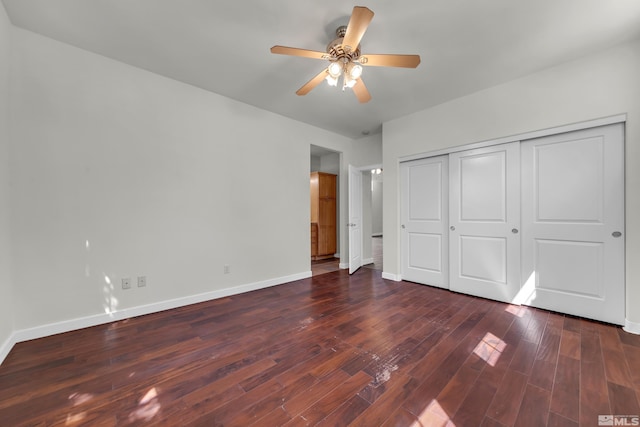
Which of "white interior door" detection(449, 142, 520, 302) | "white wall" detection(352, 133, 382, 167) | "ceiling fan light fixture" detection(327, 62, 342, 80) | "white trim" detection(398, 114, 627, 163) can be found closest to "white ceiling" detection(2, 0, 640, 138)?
"ceiling fan light fixture" detection(327, 62, 342, 80)

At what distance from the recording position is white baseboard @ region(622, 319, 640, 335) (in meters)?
2.29

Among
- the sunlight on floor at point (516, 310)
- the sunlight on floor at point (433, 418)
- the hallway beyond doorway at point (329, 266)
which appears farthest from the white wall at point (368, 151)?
the sunlight on floor at point (433, 418)

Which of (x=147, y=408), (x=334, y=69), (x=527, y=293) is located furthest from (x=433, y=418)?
(x=334, y=69)

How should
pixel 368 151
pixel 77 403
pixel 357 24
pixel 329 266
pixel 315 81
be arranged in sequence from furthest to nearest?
pixel 329 266
pixel 368 151
pixel 315 81
pixel 357 24
pixel 77 403

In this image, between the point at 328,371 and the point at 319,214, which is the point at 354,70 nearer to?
the point at 328,371

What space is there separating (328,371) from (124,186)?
9.13 ft

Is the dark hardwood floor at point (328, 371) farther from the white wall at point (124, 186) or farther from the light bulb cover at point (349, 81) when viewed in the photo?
the light bulb cover at point (349, 81)

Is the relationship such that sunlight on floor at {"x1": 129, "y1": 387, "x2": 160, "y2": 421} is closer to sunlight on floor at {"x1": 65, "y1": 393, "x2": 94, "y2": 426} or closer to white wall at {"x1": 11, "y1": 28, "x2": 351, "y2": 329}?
sunlight on floor at {"x1": 65, "y1": 393, "x2": 94, "y2": 426}

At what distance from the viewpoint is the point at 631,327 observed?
2.32 metres

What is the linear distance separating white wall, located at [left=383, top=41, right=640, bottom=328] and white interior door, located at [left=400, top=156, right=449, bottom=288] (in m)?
0.33

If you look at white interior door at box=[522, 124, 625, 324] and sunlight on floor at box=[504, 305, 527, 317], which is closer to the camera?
white interior door at box=[522, 124, 625, 324]

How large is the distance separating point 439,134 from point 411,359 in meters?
A: 3.05

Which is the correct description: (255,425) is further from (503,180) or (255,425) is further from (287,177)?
(503,180)

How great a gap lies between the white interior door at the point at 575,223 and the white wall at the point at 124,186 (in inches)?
137
